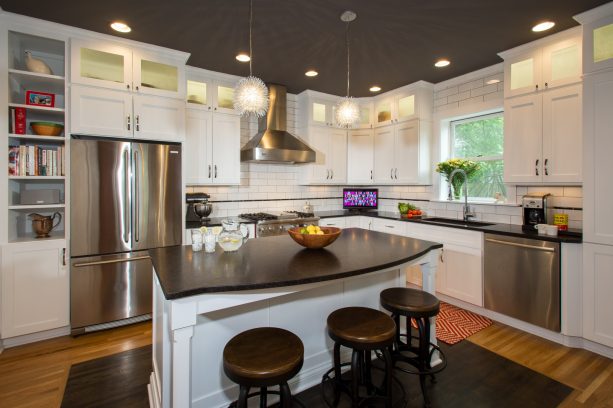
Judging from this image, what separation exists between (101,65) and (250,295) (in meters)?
2.94

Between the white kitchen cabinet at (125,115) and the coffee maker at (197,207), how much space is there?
0.76m

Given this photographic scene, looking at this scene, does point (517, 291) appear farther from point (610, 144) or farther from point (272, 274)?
point (272, 274)

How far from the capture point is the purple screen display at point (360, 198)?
529 centimetres

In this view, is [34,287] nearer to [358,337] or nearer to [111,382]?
[111,382]

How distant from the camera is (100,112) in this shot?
298cm

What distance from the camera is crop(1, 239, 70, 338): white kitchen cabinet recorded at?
8.71 ft

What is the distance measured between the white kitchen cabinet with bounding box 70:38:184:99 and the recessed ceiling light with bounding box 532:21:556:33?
3300 millimetres

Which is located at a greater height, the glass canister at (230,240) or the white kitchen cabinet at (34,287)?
the glass canister at (230,240)

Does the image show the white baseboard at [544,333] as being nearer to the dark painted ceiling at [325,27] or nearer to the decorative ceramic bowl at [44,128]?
the dark painted ceiling at [325,27]

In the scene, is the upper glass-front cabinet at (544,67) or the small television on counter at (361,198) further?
the small television on counter at (361,198)

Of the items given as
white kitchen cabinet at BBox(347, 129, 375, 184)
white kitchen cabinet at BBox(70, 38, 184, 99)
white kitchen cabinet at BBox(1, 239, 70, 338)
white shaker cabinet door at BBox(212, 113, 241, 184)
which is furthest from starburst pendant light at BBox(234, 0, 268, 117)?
white kitchen cabinet at BBox(347, 129, 375, 184)

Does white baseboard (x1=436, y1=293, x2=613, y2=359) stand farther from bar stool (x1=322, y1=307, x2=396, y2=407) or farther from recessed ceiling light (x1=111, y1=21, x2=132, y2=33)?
recessed ceiling light (x1=111, y1=21, x2=132, y2=33)

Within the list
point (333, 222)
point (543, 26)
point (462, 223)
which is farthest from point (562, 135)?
point (333, 222)

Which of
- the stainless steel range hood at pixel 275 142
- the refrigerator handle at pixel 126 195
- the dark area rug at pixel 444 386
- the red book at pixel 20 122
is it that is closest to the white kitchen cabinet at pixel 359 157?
the stainless steel range hood at pixel 275 142
